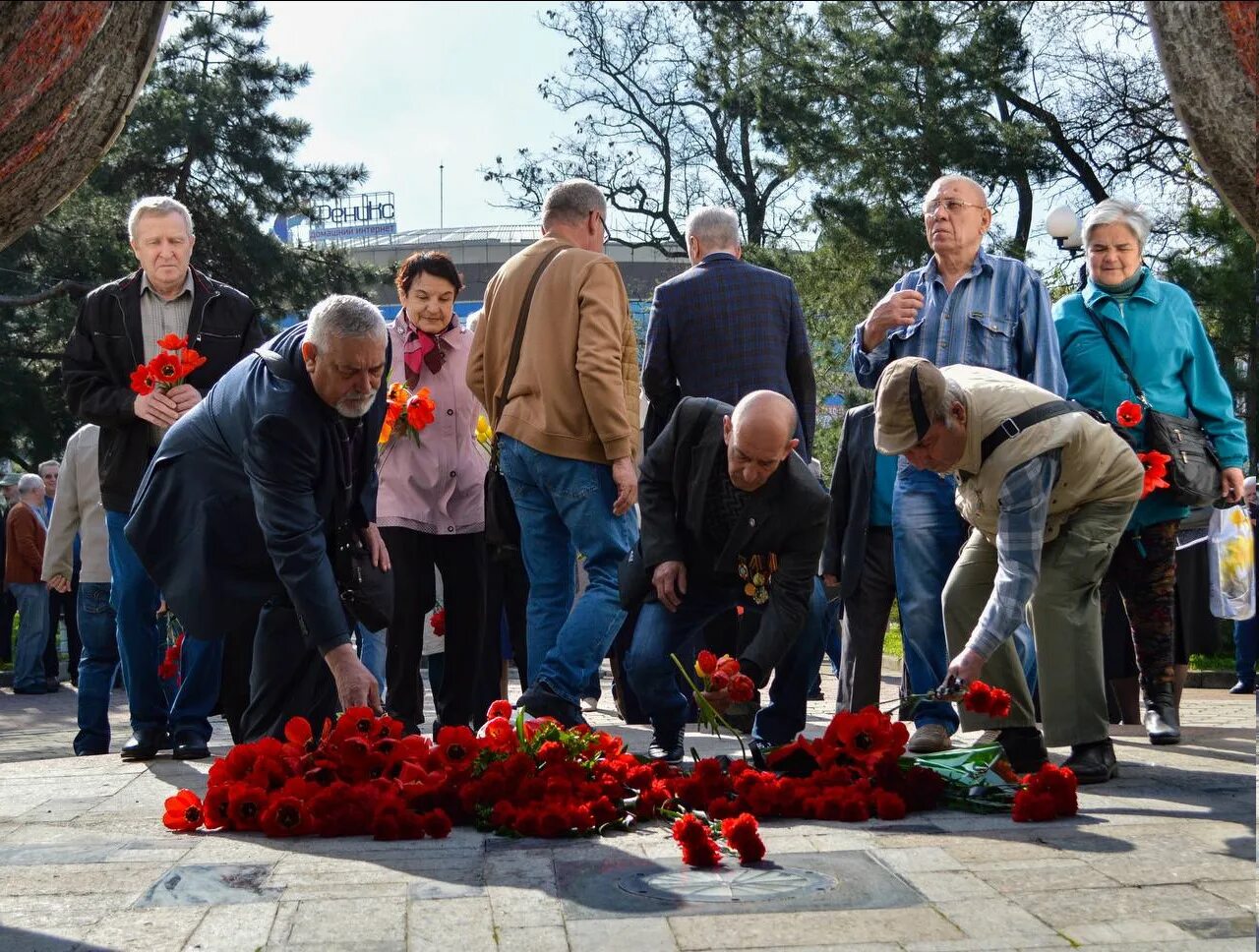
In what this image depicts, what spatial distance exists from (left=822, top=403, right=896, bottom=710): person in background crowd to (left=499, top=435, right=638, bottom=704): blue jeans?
39.9 inches

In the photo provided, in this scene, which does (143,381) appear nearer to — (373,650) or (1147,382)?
(373,650)

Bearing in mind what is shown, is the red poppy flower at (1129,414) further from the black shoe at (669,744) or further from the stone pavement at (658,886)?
the black shoe at (669,744)

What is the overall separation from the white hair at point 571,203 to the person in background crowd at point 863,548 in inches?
54.9

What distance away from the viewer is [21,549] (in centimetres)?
1470

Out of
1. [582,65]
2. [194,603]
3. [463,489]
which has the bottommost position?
[194,603]

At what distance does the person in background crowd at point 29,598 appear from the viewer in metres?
14.5

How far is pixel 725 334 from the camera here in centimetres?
704

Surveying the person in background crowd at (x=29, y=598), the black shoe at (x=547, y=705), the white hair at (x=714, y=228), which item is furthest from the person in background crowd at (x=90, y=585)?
the person in background crowd at (x=29, y=598)

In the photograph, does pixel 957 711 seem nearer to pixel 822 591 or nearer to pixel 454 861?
pixel 822 591

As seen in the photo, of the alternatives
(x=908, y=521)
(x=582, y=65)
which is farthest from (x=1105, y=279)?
(x=582, y=65)

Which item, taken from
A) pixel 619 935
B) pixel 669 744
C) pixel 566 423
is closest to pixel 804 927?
pixel 619 935

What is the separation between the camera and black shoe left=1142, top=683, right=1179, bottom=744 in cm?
674

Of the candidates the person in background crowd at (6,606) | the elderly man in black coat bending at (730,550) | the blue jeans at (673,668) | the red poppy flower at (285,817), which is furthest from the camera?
the person in background crowd at (6,606)

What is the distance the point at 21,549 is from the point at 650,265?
25204 mm
